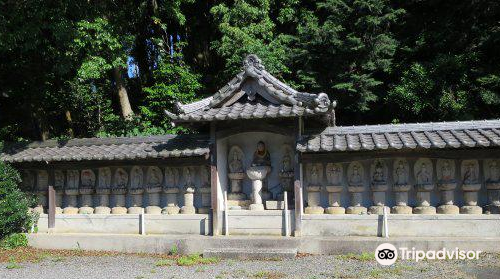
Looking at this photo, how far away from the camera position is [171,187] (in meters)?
12.2

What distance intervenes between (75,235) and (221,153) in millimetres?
4364

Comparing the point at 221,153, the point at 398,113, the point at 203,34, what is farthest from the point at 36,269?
the point at 203,34

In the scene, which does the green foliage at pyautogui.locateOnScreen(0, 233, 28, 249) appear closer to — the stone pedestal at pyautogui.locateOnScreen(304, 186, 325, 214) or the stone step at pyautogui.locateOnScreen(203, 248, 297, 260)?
the stone step at pyautogui.locateOnScreen(203, 248, 297, 260)

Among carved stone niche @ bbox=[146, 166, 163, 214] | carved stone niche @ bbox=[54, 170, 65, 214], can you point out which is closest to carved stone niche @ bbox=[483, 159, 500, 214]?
carved stone niche @ bbox=[146, 166, 163, 214]

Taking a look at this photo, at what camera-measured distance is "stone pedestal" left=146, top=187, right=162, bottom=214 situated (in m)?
12.2

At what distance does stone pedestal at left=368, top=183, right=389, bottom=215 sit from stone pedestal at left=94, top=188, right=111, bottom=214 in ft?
23.3

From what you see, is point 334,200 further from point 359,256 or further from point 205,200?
point 205,200

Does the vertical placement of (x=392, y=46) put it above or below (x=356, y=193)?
above

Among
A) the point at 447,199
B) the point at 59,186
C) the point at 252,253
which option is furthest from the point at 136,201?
the point at 447,199

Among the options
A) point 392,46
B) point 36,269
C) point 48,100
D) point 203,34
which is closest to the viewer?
point 36,269

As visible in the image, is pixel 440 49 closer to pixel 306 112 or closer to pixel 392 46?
pixel 392 46

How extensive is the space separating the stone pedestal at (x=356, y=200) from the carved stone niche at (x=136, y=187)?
5.59 m

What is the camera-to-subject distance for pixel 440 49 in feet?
60.3

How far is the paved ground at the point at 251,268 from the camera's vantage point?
831 centimetres
